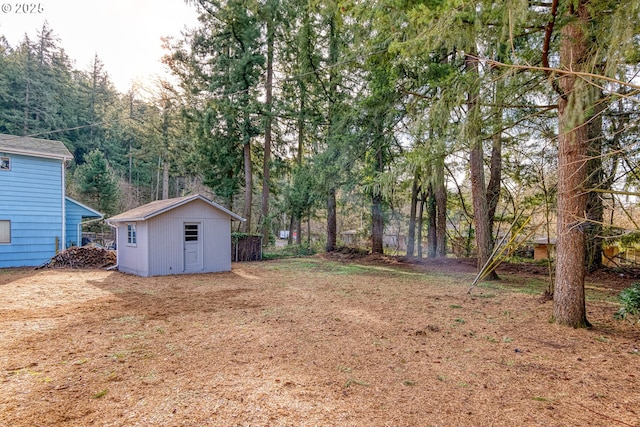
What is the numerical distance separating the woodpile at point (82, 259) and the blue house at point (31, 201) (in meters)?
0.74

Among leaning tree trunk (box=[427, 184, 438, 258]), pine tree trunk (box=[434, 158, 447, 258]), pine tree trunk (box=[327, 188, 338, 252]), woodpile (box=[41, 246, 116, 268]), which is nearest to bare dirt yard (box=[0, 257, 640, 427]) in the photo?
woodpile (box=[41, 246, 116, 268])

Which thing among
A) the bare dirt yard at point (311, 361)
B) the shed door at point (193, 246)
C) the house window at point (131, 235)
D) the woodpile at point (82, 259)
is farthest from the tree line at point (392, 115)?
the woodpile at point (82, 259)

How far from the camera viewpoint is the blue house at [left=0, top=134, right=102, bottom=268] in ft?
34.6

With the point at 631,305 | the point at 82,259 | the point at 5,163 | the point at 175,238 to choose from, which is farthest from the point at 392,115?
the point at 5,163

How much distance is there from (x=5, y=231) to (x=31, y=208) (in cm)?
103

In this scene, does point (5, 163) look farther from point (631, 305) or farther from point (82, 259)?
point (631, 305)

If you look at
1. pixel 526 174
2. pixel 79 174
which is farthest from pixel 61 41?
pixel 526 174

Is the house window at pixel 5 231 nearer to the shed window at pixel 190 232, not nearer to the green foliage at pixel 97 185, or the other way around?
the shed window at pixel 190 232

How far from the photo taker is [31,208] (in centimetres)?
1098

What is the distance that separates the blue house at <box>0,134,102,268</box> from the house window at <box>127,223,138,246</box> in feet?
11.1

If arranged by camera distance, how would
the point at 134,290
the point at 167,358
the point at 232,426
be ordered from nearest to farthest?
the point at 232,426, the point at 167,358, the point at 134,290

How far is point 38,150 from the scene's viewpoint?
429 inches

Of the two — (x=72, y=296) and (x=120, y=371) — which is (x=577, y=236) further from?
(x=72, y=296)

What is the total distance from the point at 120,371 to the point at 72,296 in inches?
192
